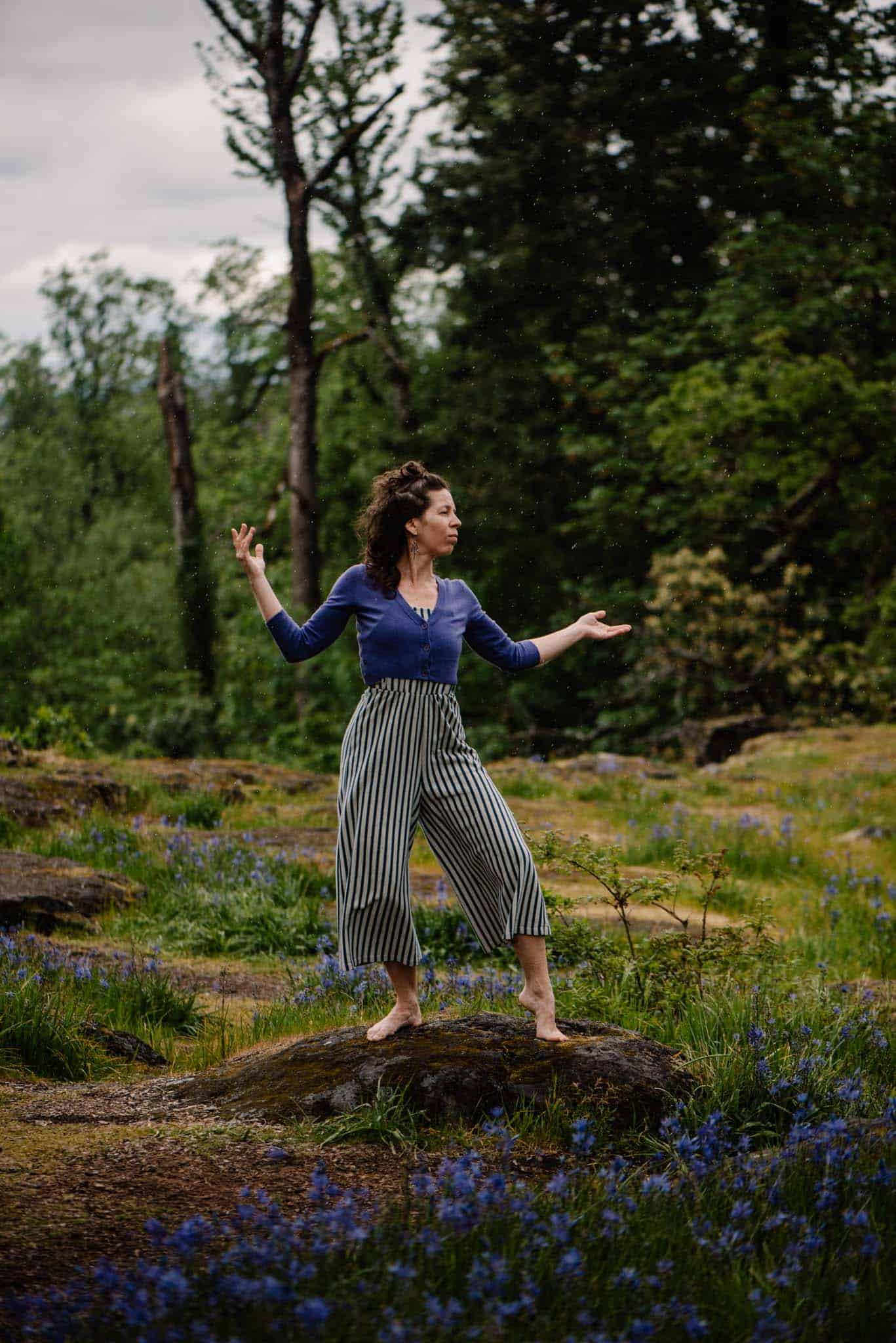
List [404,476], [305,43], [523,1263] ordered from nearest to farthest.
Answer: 1. [523,1263]
2. [404,476]
3. [305,43]

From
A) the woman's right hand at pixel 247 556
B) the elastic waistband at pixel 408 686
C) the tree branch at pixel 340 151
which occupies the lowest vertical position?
the elastic waistband at pixel 408 686

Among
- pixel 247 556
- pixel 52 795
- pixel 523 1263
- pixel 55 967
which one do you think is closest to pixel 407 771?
pixel 247 556

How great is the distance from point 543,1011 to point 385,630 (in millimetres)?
1280

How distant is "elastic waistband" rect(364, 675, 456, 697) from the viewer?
4.18 metres

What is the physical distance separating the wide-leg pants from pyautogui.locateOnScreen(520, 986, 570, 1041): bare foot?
0.19 m

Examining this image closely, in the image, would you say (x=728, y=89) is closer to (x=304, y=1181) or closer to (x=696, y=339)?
(x=696, y=339)

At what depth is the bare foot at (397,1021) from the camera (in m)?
4.06

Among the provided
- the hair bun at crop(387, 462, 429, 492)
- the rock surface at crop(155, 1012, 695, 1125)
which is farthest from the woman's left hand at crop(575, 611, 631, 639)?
the rock surface at crop(155, 1012, 695, 1125)

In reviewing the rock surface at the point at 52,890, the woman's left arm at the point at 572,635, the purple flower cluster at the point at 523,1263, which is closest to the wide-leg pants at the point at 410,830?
the woman's left arm at the point at 572,635

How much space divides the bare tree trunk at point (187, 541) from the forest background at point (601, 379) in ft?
0.17

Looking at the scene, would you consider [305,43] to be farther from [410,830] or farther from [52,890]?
[410,830]

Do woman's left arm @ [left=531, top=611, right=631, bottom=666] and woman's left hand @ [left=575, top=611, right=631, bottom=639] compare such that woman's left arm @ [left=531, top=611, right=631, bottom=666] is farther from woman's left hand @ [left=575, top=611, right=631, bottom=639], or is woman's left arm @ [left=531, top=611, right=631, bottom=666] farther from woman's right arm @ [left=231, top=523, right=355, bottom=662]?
woman's right arm @ [left=231, top=523, right=355, bottom=662]

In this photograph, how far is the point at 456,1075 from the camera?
3791mm

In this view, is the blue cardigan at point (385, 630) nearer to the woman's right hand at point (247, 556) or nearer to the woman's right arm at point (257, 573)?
the woman's right arm at point (257, 573)
